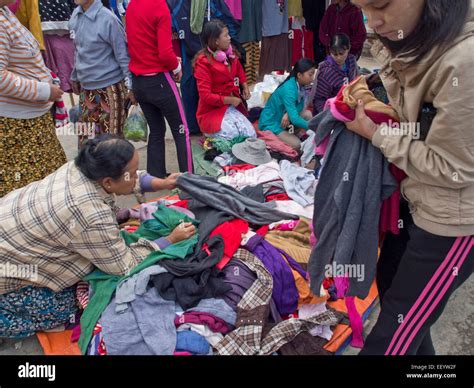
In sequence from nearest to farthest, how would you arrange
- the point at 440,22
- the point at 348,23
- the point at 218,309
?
1. the point at 440,22
2. the point at 218,309
3. the point at 348,23

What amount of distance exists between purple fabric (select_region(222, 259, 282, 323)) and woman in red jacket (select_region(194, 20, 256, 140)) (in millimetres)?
2103

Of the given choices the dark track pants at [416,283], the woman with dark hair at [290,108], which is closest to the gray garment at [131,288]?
the dark track pants at [416,283]

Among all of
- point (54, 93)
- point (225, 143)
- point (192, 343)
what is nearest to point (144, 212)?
point (54, 93)

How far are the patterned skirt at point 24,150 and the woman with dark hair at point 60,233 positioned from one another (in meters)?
0.60

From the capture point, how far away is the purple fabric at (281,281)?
251 cm

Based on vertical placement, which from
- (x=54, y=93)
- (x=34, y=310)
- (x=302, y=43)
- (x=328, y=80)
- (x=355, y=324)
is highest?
(x=302, y=43)

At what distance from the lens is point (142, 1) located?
3354 mm

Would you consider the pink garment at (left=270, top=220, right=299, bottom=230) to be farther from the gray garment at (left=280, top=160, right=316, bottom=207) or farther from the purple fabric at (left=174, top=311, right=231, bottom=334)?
the purple fabric at (left=174, top=311, right=231, bottom=334)

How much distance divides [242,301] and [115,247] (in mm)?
754

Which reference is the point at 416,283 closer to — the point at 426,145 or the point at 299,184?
the point at 426,145

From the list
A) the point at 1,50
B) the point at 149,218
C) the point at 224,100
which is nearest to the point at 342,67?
the point at 224,100

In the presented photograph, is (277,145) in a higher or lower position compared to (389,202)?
lower

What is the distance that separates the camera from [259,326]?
2277 millimetres

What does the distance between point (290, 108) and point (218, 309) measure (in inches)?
107
